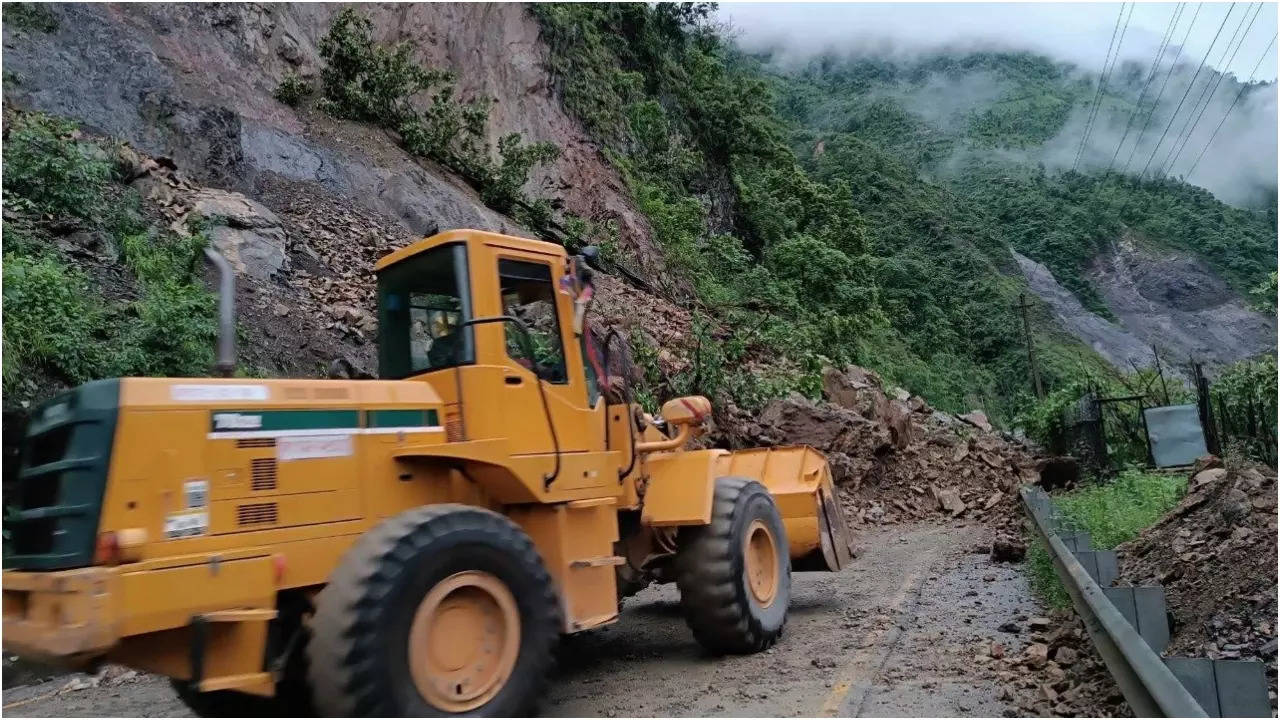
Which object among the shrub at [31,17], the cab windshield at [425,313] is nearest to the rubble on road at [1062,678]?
the cab windshield at [425,313]

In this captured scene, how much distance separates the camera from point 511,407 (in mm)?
5207

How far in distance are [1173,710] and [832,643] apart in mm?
3322

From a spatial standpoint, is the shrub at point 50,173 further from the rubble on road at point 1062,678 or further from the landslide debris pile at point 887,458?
the rubble on road at point 1062,678

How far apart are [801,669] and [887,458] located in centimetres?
1103

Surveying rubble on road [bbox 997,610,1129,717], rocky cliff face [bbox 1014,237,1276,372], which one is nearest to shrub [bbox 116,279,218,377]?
rubble on road [bbox 997,610,1129,717]

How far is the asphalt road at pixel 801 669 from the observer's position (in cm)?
515

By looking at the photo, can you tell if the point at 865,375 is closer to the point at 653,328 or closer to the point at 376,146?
the point at 653,328

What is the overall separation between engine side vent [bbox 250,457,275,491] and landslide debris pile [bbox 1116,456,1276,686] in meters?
5.09

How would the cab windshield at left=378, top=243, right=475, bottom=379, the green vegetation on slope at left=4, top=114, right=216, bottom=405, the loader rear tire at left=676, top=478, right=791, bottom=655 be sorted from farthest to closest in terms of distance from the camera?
the green vegetation on slope at left=4, top=114, right=216, bottom=405
the loader rear tire at left=676, top=478, right=791, bottom=655
the cab windshield at left=378, top=243, right=475, bottom=379

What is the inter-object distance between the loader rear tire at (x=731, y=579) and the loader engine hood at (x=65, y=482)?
12.3 ft

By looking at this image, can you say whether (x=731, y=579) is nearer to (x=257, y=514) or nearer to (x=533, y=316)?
(x=533, y=316)

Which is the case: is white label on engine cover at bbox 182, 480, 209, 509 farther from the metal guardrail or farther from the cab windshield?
the metal guardrail

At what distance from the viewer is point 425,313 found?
18.3 feet

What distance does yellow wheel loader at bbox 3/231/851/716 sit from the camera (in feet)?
12.7
